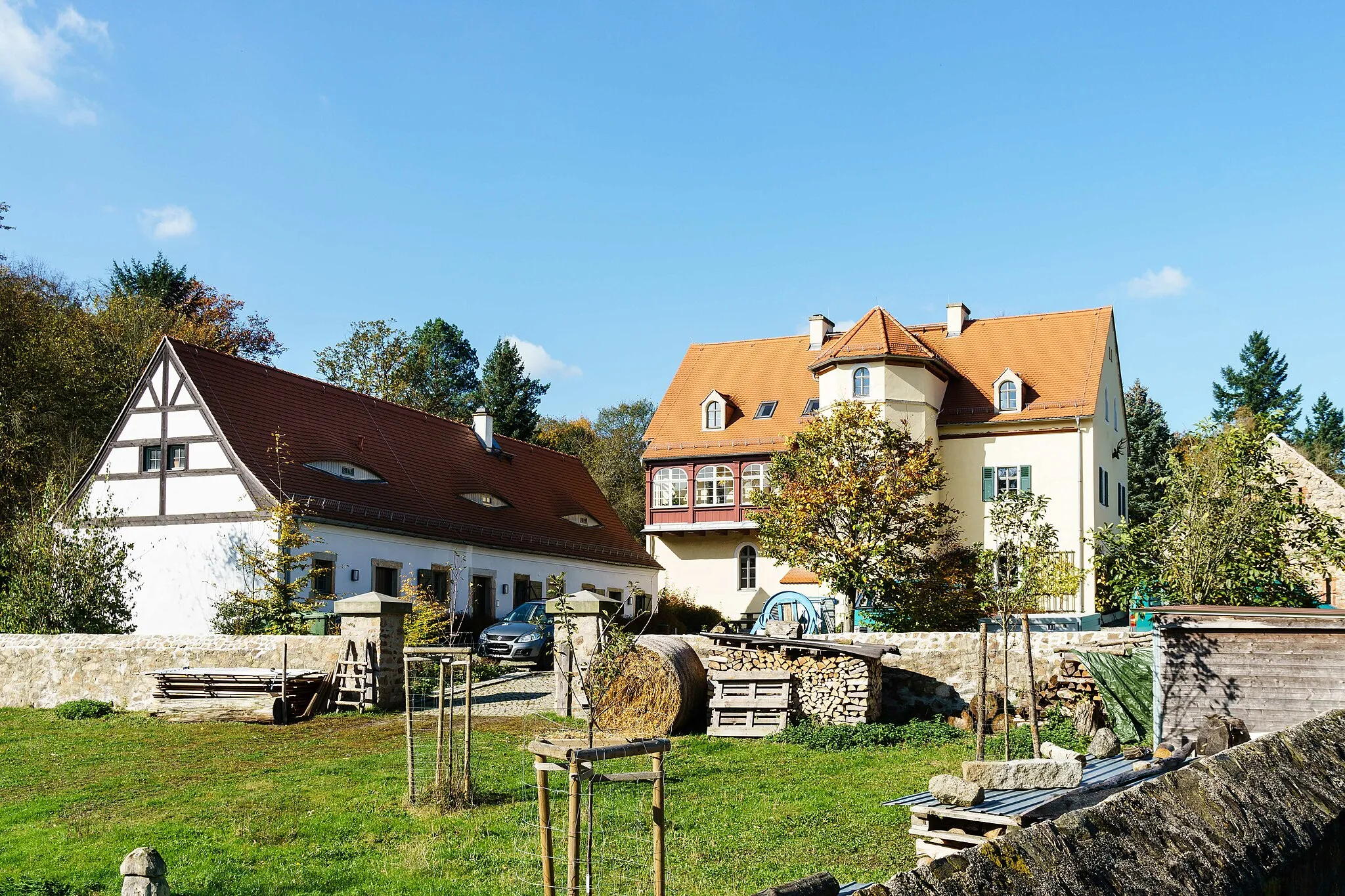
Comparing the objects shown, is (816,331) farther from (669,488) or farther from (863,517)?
(863,517)

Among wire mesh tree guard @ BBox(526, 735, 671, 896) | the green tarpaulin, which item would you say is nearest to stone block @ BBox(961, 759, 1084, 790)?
wire mesh tree guard @ BBox(526, 735, 671, 896)

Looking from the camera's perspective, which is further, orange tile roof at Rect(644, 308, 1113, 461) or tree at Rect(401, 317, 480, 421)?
tree at Rect(401, 317, 480, 421)

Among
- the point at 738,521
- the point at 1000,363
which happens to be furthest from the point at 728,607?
the point at 1000,363

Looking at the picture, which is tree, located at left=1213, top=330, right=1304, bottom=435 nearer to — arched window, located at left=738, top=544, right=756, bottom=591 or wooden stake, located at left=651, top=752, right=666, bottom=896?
arched window, located at left=738, top=544, right=756, bottom=591

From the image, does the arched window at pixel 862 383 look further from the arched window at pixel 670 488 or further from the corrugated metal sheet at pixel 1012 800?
the corrugated metal sheet at pixel 1012 800

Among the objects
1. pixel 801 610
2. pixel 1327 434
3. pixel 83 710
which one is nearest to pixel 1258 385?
pixel 1327 434

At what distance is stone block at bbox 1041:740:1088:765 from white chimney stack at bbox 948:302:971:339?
26.8 m

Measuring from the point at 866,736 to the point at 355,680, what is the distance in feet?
27.2

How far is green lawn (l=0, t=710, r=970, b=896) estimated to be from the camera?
29.0ft

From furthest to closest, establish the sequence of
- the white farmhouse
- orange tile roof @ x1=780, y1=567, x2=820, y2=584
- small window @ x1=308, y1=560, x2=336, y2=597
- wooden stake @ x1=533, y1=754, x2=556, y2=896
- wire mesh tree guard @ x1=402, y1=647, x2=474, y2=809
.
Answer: orange tile roof @ x1=780, y1=567, x2=820, y2=584 < the white farmhouse < small window @ x1=308, y1=560, x2=336, y2=597 < wire mesh tree guard @ x1=402, y1=647, x2=474, y2=809 < wooden stake @ x1=533, y1=754, x2=556, y2=896

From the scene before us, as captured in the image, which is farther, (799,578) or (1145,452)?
(1145,452)

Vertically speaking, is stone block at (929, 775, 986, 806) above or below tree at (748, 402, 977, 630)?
below

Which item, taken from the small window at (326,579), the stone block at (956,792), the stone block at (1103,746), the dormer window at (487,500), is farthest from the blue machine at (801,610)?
the stone block at (956,792)

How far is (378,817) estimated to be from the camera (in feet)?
35.3
